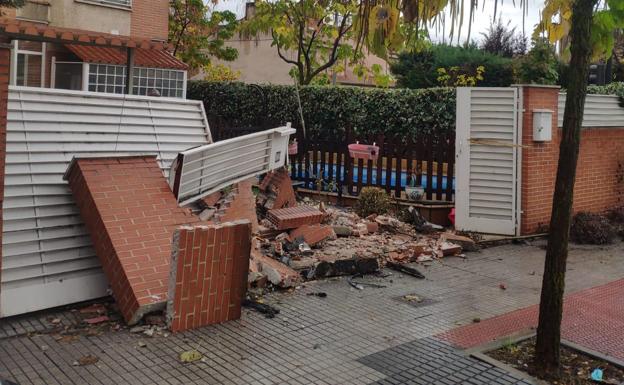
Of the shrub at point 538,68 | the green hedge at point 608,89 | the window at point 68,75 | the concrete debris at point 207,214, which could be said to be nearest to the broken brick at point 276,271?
the concrete debris at point 207,214

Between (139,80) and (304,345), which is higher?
(139,80)

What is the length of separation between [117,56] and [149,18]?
474cm

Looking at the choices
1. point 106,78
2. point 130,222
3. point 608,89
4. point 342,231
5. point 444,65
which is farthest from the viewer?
point 444,65

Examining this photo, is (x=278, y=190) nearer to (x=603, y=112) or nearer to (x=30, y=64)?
(x=603, y=112)

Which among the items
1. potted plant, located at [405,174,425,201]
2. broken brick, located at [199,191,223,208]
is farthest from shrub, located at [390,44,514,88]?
broken brick, located at [199,191,223,208]

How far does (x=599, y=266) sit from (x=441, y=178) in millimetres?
3236

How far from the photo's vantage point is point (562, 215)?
4.97 metres

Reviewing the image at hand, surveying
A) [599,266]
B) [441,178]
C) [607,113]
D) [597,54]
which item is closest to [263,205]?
[441,178]

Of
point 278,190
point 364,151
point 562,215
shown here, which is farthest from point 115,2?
point 562,215

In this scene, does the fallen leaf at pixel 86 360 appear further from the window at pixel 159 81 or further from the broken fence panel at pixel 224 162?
the window at pixel 159 81

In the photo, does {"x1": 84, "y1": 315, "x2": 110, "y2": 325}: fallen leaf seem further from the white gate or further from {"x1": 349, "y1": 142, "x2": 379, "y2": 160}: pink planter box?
{"x1": 349, "y1": 142, "x2": 379, "y2": 160}: pink planter box

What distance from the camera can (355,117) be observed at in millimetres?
15469

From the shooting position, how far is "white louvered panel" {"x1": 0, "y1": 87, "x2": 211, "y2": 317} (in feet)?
18.5

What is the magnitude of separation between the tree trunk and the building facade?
39.7ft
